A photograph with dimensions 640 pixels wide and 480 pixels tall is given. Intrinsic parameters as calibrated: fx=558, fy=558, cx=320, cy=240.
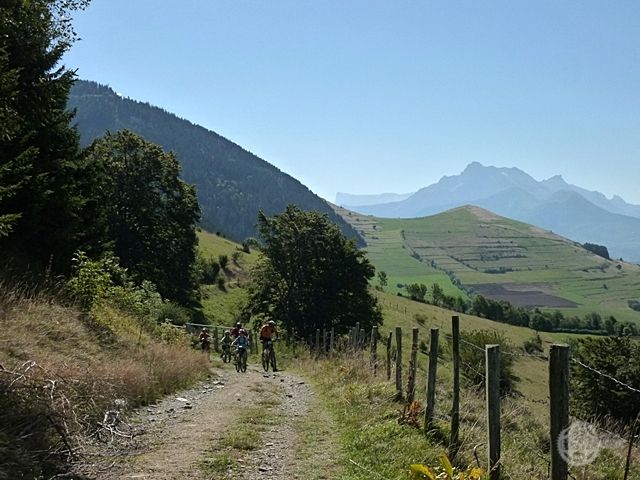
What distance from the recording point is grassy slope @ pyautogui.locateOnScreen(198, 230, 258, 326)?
54041mm

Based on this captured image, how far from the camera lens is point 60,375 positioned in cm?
805

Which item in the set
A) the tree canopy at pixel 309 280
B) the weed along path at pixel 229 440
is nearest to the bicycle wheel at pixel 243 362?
the weed along path at pixel 229 440

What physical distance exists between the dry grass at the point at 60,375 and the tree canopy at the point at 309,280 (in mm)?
35144

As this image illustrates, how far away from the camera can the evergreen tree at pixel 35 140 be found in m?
10.9

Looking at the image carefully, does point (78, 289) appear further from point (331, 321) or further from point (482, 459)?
point (331, 321)

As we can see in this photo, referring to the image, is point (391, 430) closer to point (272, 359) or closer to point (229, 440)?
point (229, 440)

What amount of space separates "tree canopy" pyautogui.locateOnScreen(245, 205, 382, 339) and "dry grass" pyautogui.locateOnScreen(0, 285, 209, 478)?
3514 cm

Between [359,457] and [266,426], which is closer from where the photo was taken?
[359,457]

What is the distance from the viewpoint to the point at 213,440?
8.71 metres

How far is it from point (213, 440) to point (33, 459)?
3.13 metres

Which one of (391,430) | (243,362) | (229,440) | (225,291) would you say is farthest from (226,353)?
(225,291)

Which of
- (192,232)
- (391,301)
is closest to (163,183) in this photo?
(192,232)

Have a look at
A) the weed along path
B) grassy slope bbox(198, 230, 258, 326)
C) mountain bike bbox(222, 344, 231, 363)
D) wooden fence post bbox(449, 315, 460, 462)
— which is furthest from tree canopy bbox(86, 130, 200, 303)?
wooden fence post bbox(449, 315, 460, 462)

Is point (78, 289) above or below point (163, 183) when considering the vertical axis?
below
